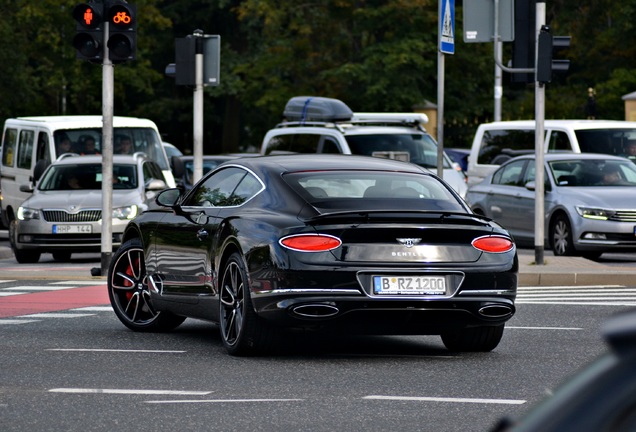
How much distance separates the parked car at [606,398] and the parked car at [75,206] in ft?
68.4

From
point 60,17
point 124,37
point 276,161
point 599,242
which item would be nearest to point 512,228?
point 599,242

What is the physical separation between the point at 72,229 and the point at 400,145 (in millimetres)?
6190

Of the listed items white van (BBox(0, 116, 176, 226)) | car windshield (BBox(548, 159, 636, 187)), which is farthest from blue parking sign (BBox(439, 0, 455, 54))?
white van (BBox(0, 116, 176, 226))

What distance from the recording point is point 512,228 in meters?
24.2

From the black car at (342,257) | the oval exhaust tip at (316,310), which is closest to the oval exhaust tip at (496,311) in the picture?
the black car at (342,257)

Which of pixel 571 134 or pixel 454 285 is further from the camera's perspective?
pixel 571 134

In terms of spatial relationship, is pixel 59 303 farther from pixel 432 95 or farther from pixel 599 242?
pixel 432 95

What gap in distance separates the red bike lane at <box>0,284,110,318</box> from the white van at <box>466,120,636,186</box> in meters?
10.9

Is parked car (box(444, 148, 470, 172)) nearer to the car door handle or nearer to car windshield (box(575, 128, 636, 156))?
car windshield (box(575, 128, 636, 156))

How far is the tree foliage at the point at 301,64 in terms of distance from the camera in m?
51.3

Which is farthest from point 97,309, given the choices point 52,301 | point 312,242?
point 312,242

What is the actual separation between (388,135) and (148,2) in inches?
1421

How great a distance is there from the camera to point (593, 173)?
23094 mm

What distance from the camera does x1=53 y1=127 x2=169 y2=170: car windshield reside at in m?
28.6
